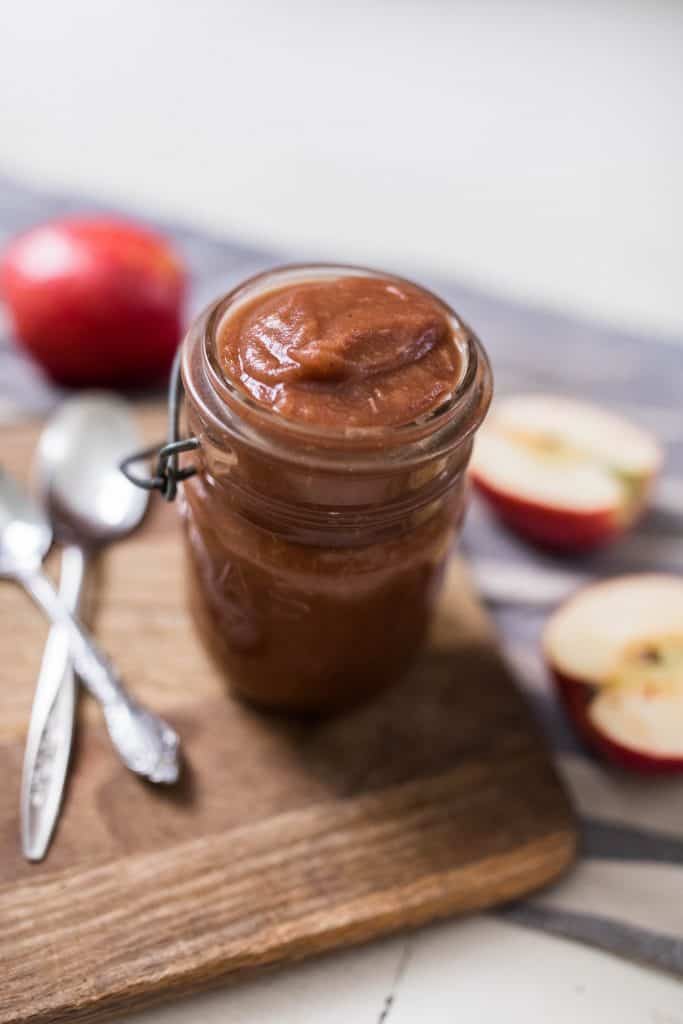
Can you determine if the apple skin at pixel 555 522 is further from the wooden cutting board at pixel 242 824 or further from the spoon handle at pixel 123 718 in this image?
the spoon handle at pixel 123 718

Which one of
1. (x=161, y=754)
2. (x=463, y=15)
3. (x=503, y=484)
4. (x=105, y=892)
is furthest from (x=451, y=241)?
(x=105, y=892)

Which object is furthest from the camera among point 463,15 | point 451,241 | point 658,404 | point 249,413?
point 463,15

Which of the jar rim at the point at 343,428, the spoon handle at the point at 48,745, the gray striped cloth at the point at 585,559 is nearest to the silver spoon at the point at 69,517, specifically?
the spoon handle at the point at 48,745

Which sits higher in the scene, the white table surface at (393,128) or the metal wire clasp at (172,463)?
the metal wire clasp at (172,463)

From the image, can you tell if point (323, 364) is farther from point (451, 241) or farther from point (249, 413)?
point (451, 241)

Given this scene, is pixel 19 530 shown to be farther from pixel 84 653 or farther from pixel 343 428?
pixel 343 428

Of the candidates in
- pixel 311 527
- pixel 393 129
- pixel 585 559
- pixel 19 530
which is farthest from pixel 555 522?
pixel 393 129
